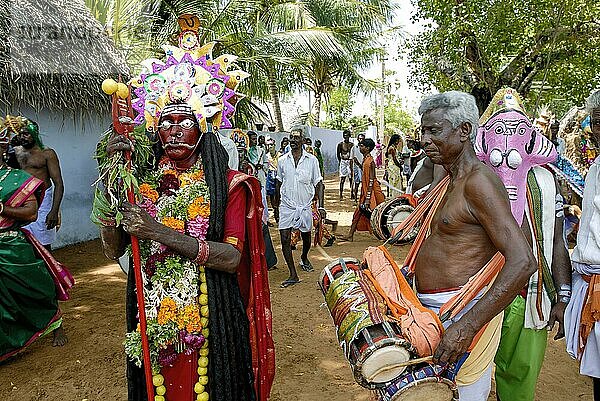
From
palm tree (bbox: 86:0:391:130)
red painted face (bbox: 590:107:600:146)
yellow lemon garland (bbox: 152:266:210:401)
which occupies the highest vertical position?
palm tree (bbox: 86:0:391:130)

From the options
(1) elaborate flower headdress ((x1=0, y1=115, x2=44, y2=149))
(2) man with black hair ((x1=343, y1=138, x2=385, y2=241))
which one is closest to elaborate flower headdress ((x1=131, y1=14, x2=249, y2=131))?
(1) elaborate flower headdress ((x1=0, y1=115, x2=44, y2=149))

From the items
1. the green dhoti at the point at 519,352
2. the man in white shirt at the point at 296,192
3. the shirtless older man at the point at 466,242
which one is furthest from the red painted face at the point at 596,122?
the man in white shirt at the point at 296,192

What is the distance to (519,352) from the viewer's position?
2.97 meters

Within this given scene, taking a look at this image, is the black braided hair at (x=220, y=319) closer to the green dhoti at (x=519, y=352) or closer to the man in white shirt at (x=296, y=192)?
the green dhoti at (x=519, y=352)

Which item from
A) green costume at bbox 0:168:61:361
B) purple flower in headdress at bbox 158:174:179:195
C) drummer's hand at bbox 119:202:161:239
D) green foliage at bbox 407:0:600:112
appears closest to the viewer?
drummer's hand at bbox 119:202:161:239

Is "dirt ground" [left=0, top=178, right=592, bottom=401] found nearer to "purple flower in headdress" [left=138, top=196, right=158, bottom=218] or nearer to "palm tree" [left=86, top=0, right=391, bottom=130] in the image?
"purple flower in headdress" [left=138, top=196, right=158, bottom=218]

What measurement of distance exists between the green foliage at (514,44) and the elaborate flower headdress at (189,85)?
737 centimetres

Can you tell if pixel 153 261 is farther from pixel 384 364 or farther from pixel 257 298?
pixel 384 364

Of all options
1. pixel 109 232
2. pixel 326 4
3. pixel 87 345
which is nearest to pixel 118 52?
pixel 87 345

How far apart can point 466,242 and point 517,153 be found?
2.99 feet

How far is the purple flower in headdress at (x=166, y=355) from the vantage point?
272 centimetres

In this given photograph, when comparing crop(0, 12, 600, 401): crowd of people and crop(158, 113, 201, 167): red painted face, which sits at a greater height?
crop(158, 113, 201, 167): red painted face

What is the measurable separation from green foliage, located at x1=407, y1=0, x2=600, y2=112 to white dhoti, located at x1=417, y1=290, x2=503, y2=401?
8.23 metres

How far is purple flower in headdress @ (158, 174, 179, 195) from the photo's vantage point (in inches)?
111
